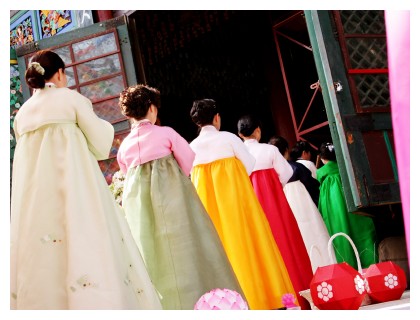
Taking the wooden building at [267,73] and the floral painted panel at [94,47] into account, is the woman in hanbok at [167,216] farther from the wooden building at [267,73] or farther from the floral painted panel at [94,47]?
the floral painted panel at [94,47]

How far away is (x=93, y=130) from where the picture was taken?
318cm

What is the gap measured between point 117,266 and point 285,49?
213 inches

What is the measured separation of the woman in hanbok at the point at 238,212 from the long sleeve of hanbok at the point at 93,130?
3.87 feet

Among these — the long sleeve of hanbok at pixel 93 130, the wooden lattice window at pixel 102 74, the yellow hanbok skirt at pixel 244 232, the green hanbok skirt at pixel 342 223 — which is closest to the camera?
the long sleeve of hanbok at pixel 93 130

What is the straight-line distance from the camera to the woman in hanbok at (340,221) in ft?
17.6

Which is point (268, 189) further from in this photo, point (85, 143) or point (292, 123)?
point (292, 123)

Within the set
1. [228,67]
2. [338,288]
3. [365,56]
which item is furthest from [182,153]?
[228,67]

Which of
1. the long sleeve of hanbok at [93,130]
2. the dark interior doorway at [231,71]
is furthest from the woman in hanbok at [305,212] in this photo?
the long sleeve of hanbok at [93,130]

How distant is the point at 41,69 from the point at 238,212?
5.26 feet

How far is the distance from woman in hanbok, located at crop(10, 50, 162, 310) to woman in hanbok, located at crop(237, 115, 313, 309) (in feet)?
6.12

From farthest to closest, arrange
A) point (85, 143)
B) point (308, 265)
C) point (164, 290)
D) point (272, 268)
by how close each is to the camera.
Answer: point (308, 265)
point (272, 268)
point (164, 290)
point (85, 143)

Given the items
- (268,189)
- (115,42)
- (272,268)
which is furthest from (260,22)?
(272,268)

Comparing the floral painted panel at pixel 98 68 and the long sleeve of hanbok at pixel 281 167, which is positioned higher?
the floral painted panel at pixel 98 68

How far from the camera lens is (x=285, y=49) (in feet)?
25.5
